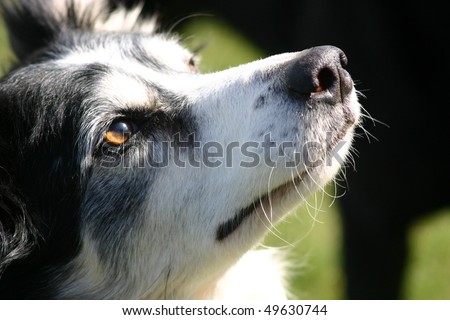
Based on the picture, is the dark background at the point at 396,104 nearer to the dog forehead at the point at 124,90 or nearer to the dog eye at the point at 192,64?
the dog eye at the point at 192,64

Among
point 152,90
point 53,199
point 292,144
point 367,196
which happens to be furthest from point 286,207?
Result: point 367,196

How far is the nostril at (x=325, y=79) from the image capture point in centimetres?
287

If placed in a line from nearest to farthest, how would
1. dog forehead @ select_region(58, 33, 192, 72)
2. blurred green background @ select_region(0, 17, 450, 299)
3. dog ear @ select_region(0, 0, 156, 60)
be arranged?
dog forehead @ select_region(58, 33, 192, 72) < dog ear @ select_region(0, 0, 156, 60) < blurred green background @ select_region(0, 17, 450, 299)

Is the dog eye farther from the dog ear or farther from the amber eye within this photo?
the amber eye

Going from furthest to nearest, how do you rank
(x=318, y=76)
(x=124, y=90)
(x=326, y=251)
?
(x=326, y=251), (x=124, y=90), (x=318, y=76)

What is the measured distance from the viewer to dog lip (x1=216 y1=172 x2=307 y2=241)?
297cm

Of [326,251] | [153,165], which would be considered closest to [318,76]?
[153,165]

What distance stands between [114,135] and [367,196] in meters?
1.94

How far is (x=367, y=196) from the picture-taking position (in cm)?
444

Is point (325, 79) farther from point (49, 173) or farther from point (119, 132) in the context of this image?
point (49, 173)

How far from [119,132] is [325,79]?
0.89 m

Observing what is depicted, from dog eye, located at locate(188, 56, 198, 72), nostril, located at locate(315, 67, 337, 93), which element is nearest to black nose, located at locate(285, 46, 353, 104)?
nostril, located at locate(315, 67, 337, 93)

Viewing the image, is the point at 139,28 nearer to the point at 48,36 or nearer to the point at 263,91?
the point at 48,36

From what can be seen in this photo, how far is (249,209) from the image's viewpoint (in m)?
2.99
